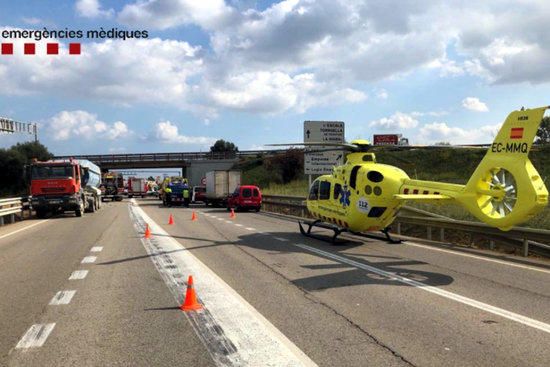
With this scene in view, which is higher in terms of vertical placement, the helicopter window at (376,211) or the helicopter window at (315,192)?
the helicopter window at (315,192)

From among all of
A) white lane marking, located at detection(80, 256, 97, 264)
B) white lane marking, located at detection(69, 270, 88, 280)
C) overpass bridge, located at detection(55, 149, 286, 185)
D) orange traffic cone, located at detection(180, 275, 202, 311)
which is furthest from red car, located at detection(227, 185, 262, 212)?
overpass bridge, located at detection(55, 149, 286, 185)

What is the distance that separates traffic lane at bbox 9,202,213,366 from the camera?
5020 mm

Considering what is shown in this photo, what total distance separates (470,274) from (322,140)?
17.5 meters

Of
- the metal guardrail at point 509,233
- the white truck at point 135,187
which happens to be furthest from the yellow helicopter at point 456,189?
the white truck at point 135,187

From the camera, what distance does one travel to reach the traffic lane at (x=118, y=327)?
502cm

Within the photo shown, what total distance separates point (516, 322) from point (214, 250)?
8.13m

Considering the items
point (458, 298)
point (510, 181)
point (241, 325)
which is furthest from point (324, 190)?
point (241, 325)

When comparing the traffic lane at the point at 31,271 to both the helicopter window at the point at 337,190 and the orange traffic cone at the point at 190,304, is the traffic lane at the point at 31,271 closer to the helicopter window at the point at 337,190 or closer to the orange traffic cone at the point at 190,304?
the orange traffic cone at the point at 190,304

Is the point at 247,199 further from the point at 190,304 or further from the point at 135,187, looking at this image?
the point at 135,187

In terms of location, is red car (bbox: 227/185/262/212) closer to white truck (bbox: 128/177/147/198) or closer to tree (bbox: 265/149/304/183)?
tree (bbox: 265/149/304/183)

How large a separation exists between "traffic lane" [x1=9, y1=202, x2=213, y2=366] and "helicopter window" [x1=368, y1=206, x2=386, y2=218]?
5857 millimetres

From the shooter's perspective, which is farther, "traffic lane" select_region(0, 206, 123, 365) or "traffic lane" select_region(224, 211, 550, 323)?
"traffic lane" select_region(224, 211, 550, 323)

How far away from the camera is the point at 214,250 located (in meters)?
13.0

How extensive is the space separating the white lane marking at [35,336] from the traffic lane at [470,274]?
588 centimetres
